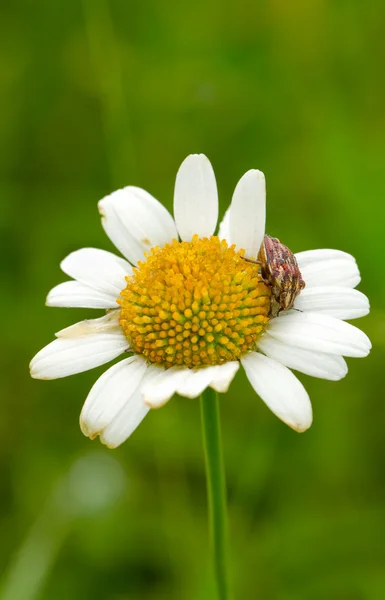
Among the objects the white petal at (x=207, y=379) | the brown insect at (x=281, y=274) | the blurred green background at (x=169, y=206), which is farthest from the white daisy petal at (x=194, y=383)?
the blurred green background at (x=169, y=206)

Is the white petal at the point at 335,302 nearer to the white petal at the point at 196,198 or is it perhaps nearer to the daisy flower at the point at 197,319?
the daisy flower at the point at 197,319

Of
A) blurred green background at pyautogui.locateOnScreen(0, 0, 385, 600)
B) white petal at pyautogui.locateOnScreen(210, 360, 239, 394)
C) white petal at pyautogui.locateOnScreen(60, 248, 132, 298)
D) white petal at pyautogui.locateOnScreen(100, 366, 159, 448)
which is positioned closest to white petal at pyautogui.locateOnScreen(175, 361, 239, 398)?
white petal at pyautogui.locateOnScreen(210, 360, 239, 394)

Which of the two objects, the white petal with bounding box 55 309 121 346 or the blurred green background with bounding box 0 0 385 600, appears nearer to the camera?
the white petal with bounding box 55 309 121 346

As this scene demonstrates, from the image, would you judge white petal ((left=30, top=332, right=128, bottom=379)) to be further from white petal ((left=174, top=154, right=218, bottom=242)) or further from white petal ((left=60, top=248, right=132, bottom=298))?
white petal ((left=174, top=154, right=218, bottom=242))

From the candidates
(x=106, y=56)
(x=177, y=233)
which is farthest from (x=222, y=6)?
(x=177, y=233)

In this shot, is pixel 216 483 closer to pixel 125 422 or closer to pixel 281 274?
pixel 125 422

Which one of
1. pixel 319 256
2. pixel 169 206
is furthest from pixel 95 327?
pixel 169 206

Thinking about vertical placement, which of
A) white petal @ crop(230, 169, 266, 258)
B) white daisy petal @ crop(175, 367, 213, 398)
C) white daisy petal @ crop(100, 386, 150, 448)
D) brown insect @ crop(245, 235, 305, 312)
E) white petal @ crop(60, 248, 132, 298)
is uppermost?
white petal @ crop(230, 169, 266, 258)
